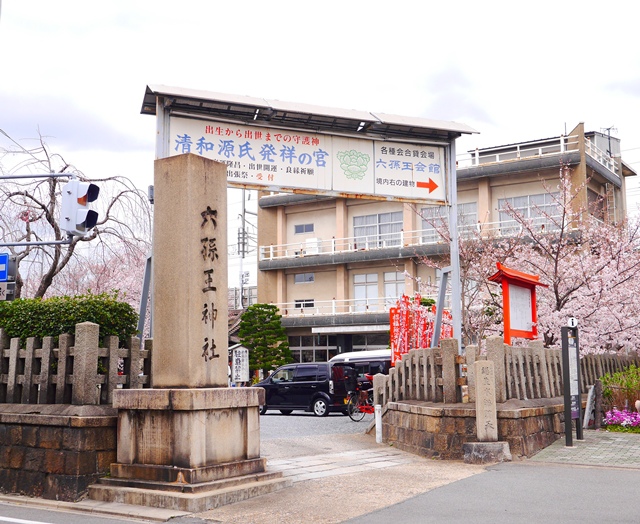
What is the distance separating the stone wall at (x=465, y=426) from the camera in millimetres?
10953

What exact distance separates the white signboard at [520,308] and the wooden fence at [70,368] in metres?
6.69

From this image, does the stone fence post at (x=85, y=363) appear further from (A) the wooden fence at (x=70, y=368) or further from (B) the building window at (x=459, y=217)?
(B) the building window at (x=459, y=217)

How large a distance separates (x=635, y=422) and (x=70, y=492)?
10449 mm

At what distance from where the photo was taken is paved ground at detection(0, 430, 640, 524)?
750 centimetres

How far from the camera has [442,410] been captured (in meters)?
11.3

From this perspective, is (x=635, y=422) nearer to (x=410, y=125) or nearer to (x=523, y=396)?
(x=523, y=396)

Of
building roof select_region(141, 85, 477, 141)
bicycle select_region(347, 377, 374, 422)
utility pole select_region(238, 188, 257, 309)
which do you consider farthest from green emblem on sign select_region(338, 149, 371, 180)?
utility pole select_region(238, 188, 257, 309)

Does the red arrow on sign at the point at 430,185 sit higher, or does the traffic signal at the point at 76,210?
the red arrow on sign at the point at 430,185

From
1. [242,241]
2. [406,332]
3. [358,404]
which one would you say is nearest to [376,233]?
[242,241]

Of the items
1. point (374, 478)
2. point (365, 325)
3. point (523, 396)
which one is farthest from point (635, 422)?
point (365, 325)

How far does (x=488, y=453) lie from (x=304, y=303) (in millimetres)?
30733

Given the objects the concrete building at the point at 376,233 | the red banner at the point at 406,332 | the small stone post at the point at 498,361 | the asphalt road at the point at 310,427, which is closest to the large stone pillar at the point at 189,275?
the small stone post at the point at 498,361

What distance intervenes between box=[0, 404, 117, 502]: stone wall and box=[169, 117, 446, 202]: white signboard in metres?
5.04

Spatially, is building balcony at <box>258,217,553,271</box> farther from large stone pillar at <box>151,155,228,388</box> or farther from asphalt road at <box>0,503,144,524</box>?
asphalt road at <box>0,503,144,524</box>
